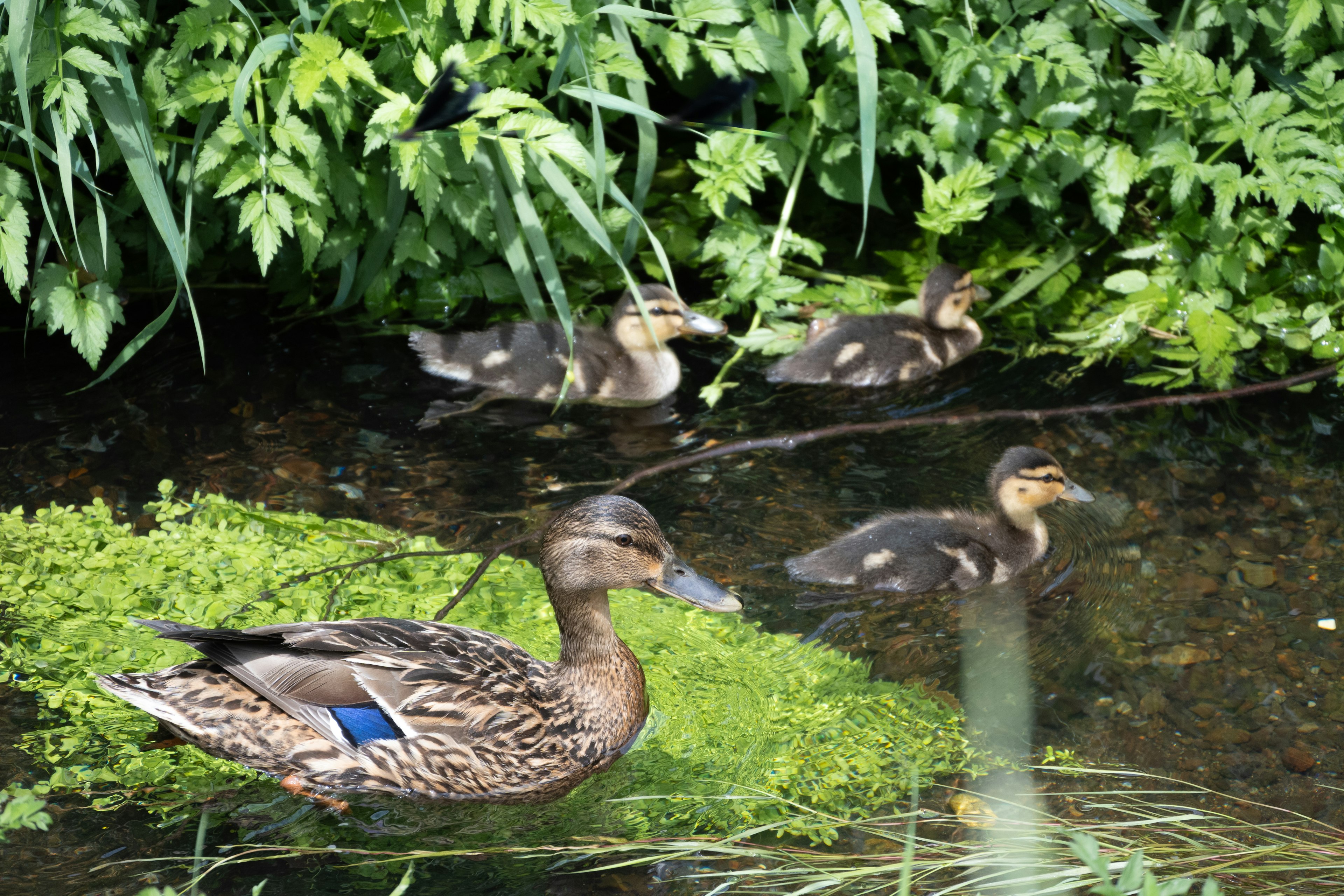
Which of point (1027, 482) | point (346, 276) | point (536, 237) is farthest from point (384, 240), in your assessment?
point (1027, 482)

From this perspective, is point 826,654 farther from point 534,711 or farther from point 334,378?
point 334,378

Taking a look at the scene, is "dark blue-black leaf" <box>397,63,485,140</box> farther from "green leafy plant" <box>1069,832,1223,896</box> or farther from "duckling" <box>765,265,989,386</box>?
"green leafy plant" <box>1069,832,1223,896</box>

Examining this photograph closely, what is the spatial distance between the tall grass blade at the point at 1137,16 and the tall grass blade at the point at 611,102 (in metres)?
1.71

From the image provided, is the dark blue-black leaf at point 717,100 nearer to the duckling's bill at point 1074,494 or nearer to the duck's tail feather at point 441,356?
the duck's tail feather at point 441,356

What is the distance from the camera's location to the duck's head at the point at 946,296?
470cm

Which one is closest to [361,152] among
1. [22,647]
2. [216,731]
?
[22,647]

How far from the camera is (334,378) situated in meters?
4.61

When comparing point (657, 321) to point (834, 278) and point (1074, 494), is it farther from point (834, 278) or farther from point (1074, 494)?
point (1074, 494)

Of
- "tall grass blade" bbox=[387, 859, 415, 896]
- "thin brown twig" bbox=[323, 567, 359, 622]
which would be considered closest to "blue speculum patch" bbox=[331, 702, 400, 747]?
"tall grass blade" bbox=[387, 859, 415, 896]

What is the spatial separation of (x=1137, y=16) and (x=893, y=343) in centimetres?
141

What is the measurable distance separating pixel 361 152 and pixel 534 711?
8.20 feet

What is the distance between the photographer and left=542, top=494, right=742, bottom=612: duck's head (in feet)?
9.82

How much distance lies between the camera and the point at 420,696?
2867 millimetres

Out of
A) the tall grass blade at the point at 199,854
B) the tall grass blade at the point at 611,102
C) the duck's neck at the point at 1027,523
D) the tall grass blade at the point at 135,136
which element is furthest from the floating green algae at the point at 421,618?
the tall grass blade at the point at 611,102
